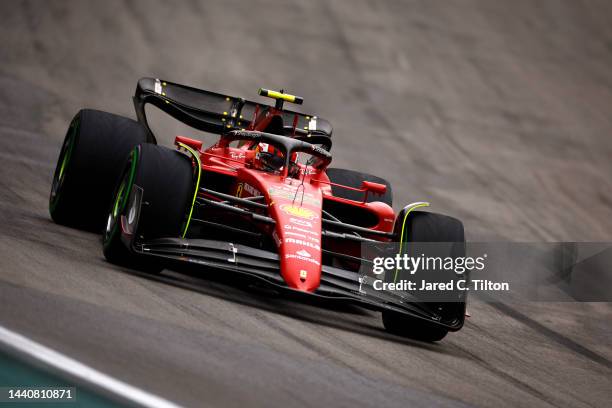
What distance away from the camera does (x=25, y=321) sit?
5.60m

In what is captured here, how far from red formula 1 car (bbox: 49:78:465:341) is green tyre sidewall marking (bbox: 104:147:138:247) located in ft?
0.07

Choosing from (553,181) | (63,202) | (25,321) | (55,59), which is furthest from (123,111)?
(25,321)

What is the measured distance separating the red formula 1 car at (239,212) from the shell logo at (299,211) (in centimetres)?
1

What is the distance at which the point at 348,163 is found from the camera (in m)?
18.8

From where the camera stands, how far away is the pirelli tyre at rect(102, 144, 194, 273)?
7.98 meters

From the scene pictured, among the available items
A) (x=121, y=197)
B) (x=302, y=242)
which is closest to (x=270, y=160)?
(x=121, y=197)

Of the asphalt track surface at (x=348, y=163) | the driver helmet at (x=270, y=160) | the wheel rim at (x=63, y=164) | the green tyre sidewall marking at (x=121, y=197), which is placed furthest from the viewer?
the wheel rim at (x=63, y=164)

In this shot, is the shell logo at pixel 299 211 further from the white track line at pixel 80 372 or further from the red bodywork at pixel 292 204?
the white track line at pixel 80 372

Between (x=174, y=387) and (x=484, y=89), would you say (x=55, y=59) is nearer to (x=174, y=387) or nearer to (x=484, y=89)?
(x=484, y=89)

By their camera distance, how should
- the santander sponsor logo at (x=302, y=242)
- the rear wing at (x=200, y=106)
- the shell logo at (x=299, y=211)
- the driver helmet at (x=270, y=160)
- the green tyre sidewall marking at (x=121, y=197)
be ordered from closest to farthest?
1. the santander sponsor logo at (x=302, y=242)
2. the green tyre sidewall marking at (x=121, y=197)
3. the shell logo at (x=299, y=211)
4. the driver helmet at (x=270, y=160)
5. the rear wing at (x=200, y=106)

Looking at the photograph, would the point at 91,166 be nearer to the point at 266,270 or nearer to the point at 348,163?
the point at 266,270

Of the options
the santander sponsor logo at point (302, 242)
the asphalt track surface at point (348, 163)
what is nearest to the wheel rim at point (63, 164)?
the asphalt track surface at point (348, 163)

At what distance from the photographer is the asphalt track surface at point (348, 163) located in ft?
19.7

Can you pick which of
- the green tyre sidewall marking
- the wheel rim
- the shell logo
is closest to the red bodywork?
the shell logo
